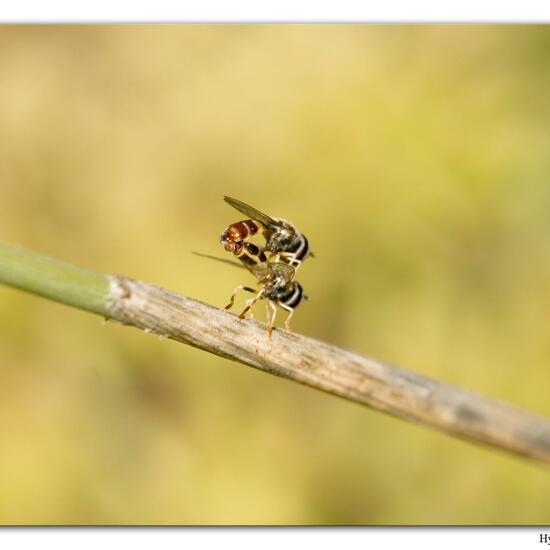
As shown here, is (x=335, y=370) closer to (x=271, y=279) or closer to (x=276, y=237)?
(x=271, y=279)

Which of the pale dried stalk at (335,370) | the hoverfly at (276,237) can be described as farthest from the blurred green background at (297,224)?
the pale dried stalk at (335,370)

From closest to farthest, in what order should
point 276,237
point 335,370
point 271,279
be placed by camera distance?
point 335,370, point 271,279, point 276,237

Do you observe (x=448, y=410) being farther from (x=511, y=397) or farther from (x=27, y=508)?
(x=27, y=508)

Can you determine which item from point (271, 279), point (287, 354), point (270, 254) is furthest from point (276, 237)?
point (287, 354)

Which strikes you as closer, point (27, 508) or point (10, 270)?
point (10, 270)

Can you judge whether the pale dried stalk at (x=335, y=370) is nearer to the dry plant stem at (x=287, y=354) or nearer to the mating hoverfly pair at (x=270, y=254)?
the dry plant stem at (x=287, y=354)

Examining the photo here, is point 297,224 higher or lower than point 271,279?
higher

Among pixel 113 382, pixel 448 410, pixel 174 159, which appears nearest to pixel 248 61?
pixel 174 159
